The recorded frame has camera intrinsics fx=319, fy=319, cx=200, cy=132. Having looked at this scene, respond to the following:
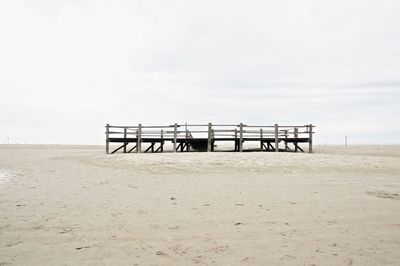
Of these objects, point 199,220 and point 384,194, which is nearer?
point 199,220

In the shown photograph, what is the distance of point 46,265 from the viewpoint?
3.78 meters

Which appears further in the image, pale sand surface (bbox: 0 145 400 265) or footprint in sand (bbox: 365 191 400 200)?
footprint in sand (bbox: 365 191 400 200)

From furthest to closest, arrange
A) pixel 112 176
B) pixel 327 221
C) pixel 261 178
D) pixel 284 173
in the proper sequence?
1. pixel 284 173
2. pixel 112 176
3. pixel 261 178
4. pixel 327 221

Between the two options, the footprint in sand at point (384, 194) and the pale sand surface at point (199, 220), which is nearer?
the pale sand surface at point (199, 220)

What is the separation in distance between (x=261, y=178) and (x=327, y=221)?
5556 mm

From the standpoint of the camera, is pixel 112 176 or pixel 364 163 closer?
pixel 112 176

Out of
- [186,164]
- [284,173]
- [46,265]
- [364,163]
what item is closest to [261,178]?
[284,173]

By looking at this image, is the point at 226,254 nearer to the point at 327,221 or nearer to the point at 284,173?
the point at 327,221

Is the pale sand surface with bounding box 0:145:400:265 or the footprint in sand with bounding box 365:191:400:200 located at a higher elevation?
the footprint in sand with bounding box 365:191:400:200

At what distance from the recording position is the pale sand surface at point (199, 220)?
4055 mm

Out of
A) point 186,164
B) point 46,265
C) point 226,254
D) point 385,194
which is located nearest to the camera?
point 46,265

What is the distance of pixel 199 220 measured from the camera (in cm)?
574

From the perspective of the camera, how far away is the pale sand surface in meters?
4.05

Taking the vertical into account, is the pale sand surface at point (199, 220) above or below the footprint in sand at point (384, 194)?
below
